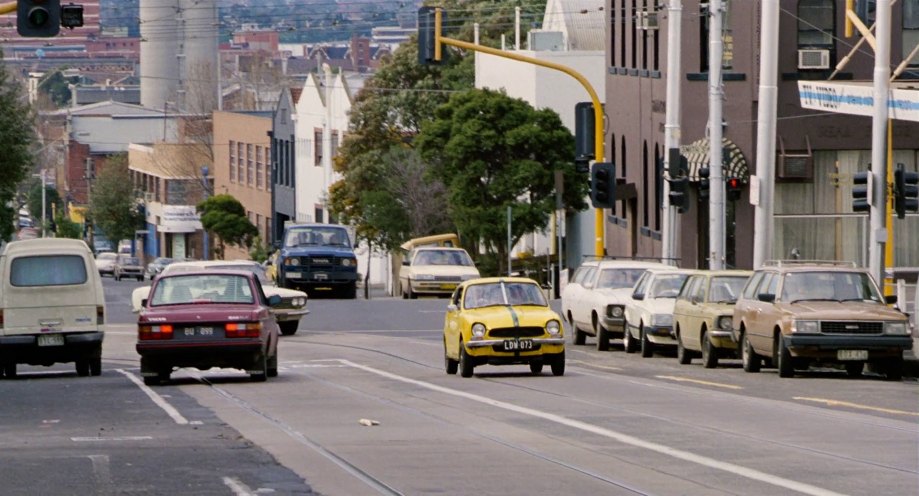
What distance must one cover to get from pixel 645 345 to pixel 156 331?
11.4 m

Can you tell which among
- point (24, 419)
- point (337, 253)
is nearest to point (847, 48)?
point (337, 253)

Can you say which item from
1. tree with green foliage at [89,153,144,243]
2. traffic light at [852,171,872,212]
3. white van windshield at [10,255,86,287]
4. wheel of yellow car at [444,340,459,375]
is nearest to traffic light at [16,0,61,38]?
white van windshield at [10,255,86,287]

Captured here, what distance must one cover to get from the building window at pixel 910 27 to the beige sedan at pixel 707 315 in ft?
61.0

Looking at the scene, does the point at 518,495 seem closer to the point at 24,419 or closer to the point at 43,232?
the point at 24,419

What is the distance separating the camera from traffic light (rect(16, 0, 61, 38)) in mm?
26344

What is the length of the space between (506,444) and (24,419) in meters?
6.53

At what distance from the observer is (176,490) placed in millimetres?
14406

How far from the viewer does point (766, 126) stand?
3681 centimetres

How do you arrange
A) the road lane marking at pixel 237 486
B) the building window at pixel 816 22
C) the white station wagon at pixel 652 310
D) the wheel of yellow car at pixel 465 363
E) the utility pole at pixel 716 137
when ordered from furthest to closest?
the building window at pixel 816 22, the utility pole at pixel 716 137, the white station wagon at pixel 652 310, the wheel of yellow car at pixel 465 363, the road lane marking at pixel 237 486

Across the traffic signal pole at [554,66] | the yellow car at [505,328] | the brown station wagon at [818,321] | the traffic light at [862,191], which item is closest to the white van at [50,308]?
the yellow car at [505,328]

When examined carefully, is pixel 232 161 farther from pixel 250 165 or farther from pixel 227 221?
pixel 227 221

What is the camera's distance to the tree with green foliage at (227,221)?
341ft

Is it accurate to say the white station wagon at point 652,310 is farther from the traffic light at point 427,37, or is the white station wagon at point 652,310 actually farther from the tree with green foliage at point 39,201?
the tree with green foliage at point 39,201

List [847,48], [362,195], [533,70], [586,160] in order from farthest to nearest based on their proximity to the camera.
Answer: [362,195] → [533,70] → [847,48] → [586,160]
